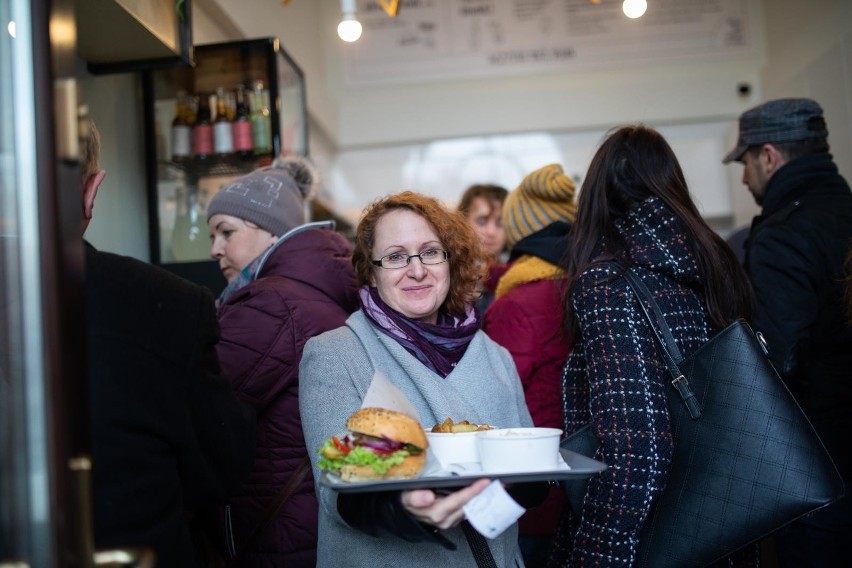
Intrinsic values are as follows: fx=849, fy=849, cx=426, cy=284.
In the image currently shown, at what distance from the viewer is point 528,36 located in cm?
585

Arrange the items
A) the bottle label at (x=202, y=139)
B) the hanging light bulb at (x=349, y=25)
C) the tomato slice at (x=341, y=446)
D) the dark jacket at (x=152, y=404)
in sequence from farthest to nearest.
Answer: the bottle label at (x=202, y=139)
the hanging light bulb at (x=349, y=25)
the tomato slice at (x=341, y=446)
the dark jacket at (x=152, y=404)

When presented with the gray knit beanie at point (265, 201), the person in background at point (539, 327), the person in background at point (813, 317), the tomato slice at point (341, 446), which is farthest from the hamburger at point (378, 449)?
the person in background at point (813, 317)

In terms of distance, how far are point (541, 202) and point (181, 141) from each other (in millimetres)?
1593

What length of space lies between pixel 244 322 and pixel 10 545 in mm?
1064

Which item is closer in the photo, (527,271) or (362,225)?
(362,225)

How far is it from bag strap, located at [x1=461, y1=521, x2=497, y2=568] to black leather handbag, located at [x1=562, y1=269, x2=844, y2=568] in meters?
0.30

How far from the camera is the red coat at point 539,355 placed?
91.0 inches

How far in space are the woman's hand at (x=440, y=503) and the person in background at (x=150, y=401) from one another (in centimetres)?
38

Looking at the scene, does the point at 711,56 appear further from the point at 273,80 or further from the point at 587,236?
the point at 587,236

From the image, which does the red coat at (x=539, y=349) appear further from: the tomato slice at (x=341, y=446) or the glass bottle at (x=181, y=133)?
the glass bottle at (x=181, y=133)

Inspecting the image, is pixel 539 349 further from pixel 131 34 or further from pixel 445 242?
pixel 131 34

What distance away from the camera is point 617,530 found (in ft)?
5.47

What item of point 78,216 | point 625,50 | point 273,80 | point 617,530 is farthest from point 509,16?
point 78,216

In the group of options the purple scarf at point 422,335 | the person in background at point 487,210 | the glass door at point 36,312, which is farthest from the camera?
the person in background at point 487,210
